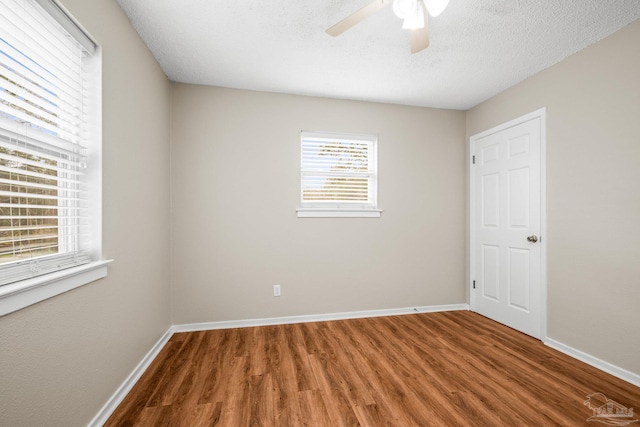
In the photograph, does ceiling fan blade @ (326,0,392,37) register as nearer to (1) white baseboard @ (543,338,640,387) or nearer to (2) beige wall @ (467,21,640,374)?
(2) beige wall @ (467,21,640,374)

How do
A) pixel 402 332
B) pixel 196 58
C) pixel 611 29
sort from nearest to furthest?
pixel 611 29 < pixel 196 58 < pixel 402 332

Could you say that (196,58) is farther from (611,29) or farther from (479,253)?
(479,253)

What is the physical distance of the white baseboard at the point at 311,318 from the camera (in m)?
2.75

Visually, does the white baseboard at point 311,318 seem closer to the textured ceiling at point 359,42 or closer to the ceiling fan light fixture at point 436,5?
the textured ceiling at point 359,42

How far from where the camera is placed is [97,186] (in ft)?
4.90

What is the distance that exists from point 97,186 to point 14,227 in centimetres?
50

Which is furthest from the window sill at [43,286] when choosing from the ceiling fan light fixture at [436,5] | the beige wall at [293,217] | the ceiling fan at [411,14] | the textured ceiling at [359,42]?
the ceiling fan light fixture at [436,5]

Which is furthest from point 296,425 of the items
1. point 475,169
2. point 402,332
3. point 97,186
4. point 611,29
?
point 611,29

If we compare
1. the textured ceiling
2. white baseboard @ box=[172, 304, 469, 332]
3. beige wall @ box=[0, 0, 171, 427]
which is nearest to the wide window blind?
the textured ceiling

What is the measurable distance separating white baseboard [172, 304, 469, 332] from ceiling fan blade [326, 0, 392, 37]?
8.76 ft

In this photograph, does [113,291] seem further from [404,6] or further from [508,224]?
[508,224]

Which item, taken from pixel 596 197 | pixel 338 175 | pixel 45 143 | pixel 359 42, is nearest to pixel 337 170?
pixel 338 175

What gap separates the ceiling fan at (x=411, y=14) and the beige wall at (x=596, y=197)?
5.41 feet

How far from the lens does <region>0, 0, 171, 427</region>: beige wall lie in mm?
1038
